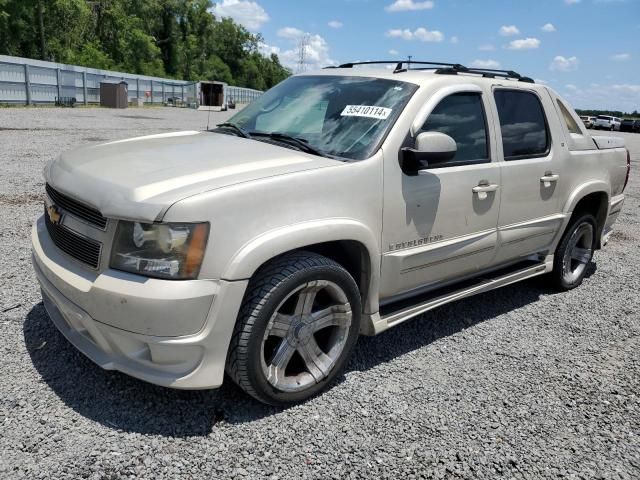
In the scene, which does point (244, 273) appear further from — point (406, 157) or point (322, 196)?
point (406, 157)

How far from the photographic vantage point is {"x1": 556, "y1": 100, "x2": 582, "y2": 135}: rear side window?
15.3ft

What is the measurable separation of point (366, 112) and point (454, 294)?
1.41 metres

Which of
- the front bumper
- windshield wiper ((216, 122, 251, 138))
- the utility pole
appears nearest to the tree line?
the utility pole

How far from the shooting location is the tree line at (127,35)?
46.8 m

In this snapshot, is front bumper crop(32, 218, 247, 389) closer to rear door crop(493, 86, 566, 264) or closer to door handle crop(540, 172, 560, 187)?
rear door crop(493, 86, 566, 264)

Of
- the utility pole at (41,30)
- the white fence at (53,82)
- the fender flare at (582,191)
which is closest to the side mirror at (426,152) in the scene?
the fender flare at (582,191)

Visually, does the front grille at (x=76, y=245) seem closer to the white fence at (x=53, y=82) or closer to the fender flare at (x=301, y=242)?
the fender flare at (x=301, y=242)

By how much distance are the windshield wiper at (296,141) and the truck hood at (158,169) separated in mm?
84

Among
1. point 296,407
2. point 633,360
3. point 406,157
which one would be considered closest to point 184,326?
point 296,407

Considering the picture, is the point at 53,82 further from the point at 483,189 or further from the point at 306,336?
the point at 306,336

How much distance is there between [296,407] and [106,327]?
1.11 meters

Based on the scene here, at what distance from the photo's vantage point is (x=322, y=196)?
9.16 feet

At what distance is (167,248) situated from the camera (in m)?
2.39

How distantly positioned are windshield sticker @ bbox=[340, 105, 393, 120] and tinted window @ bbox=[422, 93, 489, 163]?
0.95 feet
